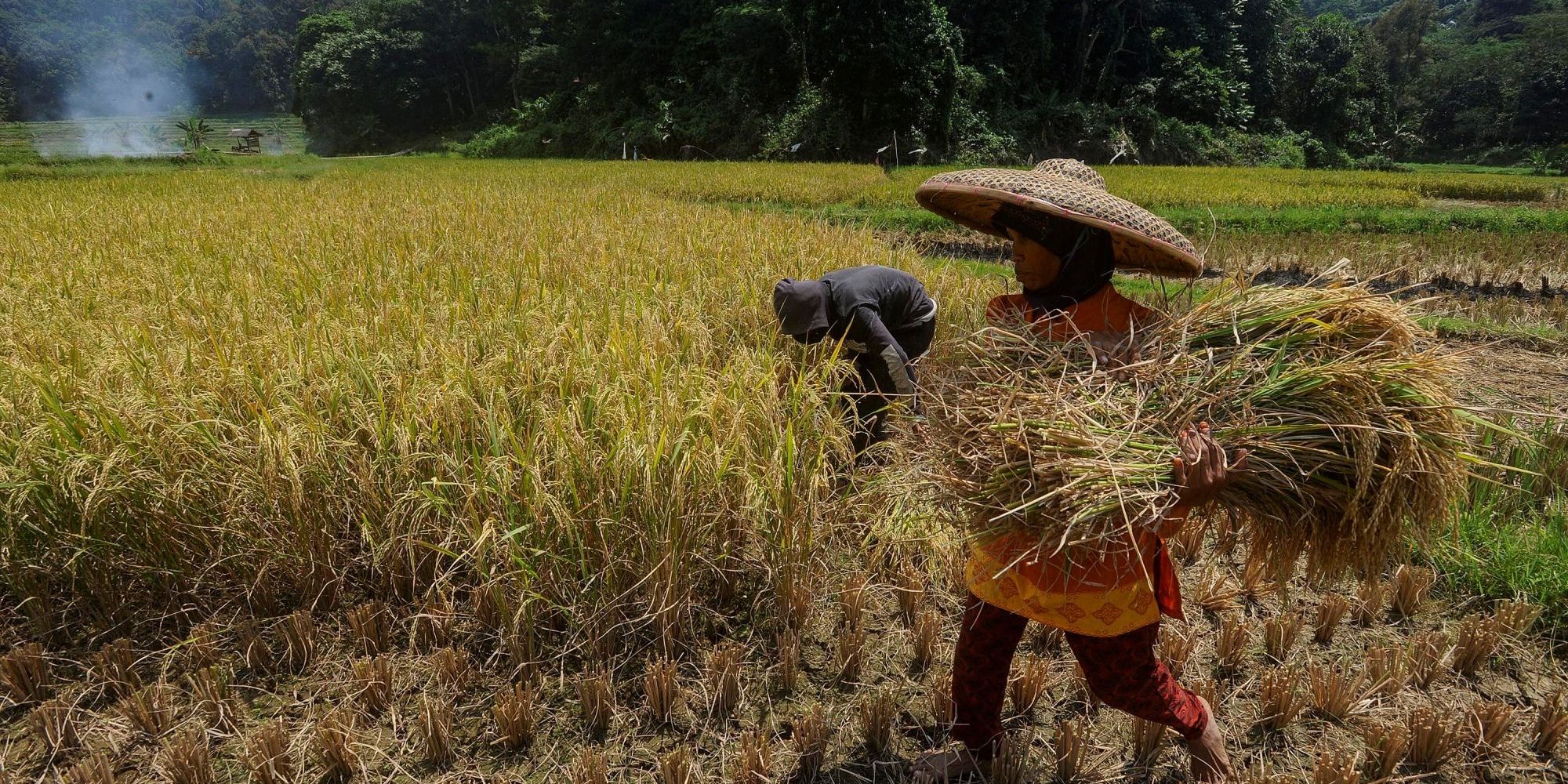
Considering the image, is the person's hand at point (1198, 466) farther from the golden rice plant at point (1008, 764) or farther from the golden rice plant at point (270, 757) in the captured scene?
the golden rice plant at point (270, 757)

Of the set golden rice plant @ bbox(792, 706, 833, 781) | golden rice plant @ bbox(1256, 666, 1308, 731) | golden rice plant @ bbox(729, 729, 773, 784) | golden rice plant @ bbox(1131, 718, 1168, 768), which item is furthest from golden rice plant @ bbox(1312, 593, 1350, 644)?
golden rice plant @ bbox(729, 729, 773, 784)

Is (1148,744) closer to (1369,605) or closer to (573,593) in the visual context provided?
(1369,605)

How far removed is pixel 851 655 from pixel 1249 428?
1.07m

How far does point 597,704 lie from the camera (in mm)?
1699

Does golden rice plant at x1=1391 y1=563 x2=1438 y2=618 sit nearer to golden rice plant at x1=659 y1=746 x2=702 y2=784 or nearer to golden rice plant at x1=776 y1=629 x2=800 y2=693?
golden rice plant at x1=776 y1=629 x2=800 y2=693

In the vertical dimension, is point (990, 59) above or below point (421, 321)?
above

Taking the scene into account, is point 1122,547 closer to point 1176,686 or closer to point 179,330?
point 1176,686

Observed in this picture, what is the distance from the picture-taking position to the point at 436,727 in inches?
63.2

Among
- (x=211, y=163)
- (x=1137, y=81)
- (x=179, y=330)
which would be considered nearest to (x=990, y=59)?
(x=1137, y=81)

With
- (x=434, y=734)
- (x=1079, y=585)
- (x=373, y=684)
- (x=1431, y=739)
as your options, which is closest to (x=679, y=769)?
(x=434, y=734)

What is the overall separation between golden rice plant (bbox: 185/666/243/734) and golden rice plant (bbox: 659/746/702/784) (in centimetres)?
96

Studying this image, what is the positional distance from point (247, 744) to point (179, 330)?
213cm

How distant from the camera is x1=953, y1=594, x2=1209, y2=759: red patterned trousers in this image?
140cm

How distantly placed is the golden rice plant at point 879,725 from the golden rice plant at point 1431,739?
1.11 metres
